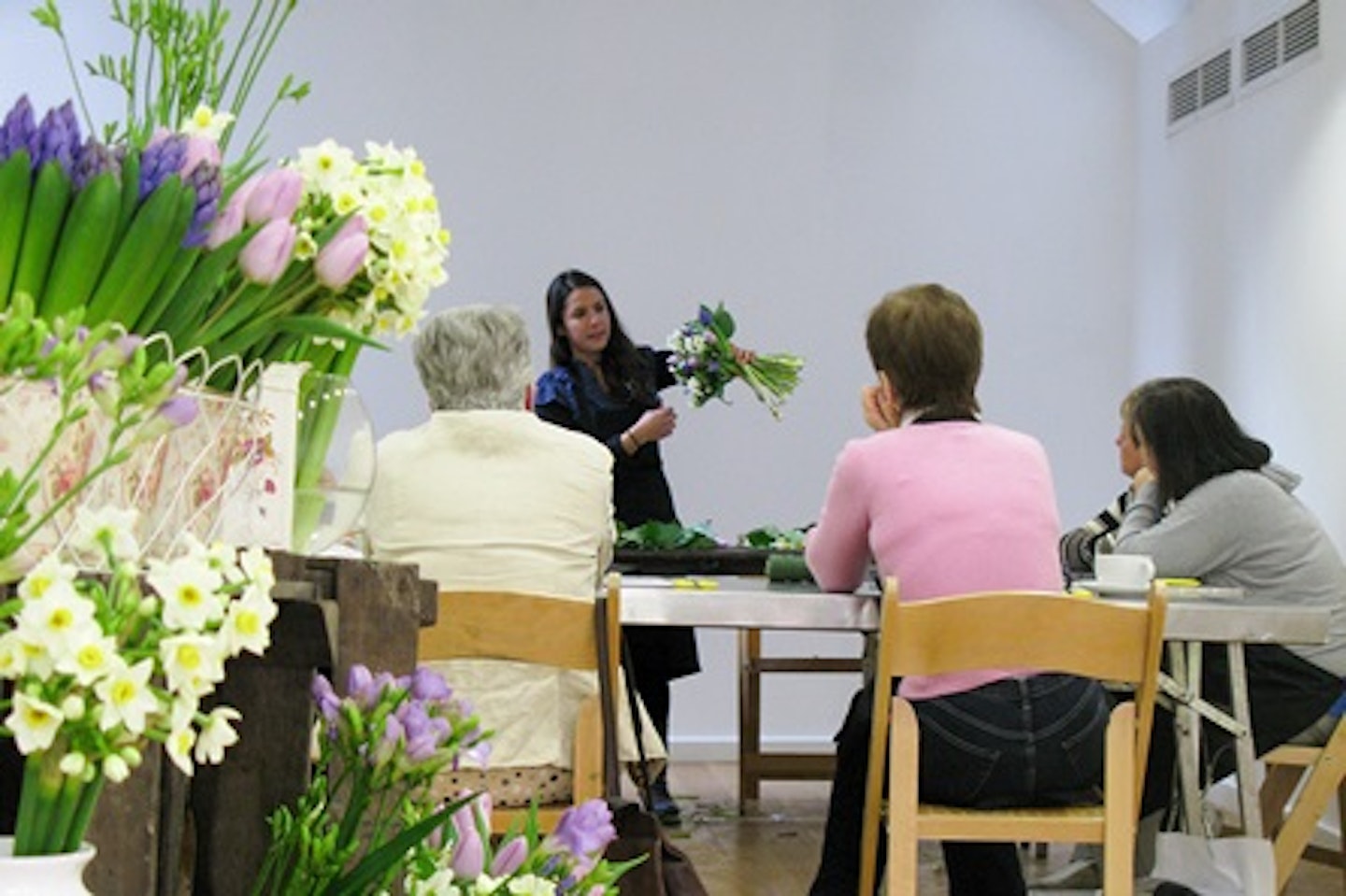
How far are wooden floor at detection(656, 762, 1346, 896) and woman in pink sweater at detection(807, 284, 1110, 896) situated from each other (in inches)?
68.4

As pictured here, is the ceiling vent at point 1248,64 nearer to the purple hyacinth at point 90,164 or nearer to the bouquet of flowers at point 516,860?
the bouquet of flowers at point 516,860

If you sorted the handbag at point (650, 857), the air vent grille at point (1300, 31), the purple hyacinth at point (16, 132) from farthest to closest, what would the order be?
the air vent grille at point (1300, 31), the handbag at point (650, 857), the purple hyacinth at point (16, 132)

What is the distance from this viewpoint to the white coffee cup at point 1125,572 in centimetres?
448

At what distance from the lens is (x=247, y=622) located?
94cm

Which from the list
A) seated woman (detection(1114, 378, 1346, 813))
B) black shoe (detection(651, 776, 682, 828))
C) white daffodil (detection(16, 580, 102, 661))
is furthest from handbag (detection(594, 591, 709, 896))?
black shoe (detection(651, 776, 682, 828))

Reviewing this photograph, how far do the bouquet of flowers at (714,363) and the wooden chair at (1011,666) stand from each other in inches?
127

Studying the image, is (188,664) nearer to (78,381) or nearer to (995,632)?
(78,381)

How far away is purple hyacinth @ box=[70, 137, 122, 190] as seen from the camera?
117cm

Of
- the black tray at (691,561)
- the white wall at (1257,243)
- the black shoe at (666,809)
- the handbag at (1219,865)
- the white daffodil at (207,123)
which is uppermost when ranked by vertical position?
the white wall at (1257,243)

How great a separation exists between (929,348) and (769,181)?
4795 mm

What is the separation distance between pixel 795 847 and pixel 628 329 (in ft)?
8.51

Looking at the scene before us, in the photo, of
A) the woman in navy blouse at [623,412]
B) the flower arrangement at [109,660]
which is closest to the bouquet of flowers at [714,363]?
the woman in navy blouse at [623,412]

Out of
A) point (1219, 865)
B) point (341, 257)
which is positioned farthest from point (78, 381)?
point (1219, 865)

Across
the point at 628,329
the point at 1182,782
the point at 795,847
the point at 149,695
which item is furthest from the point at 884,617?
the point at 628,329
